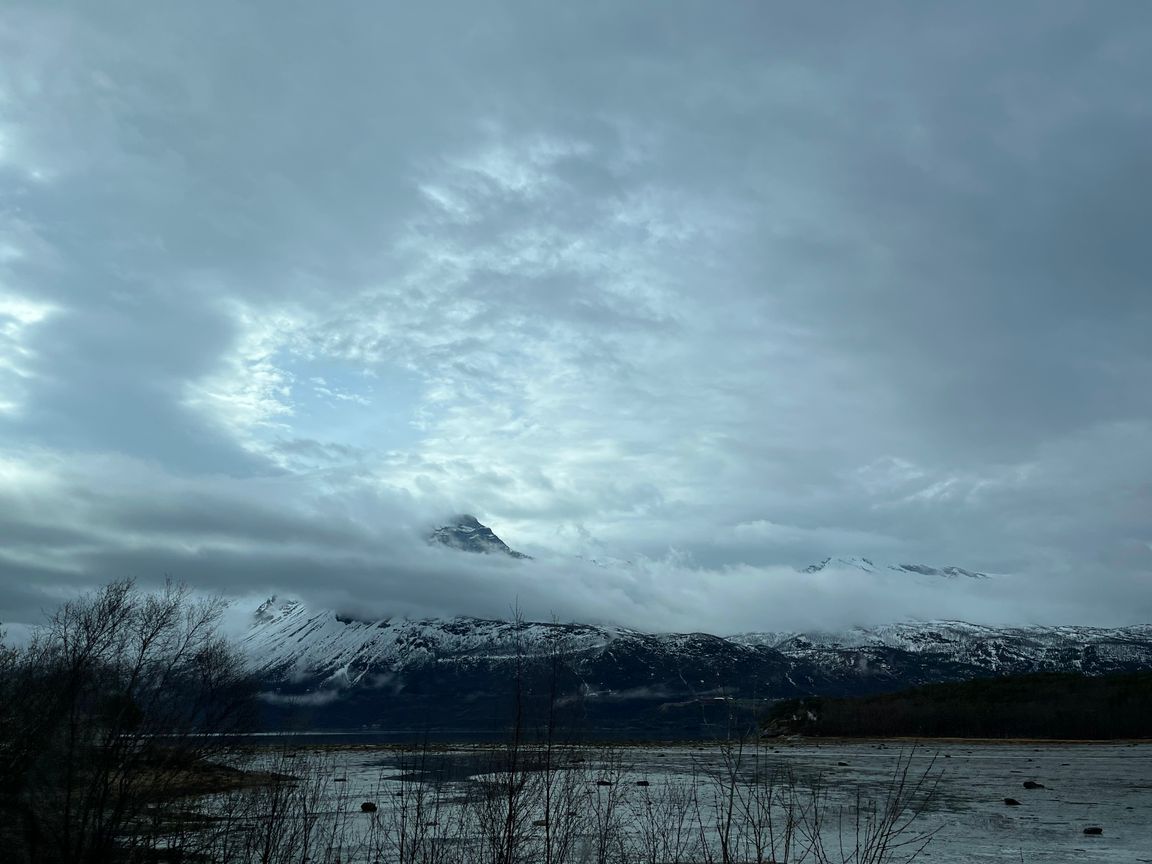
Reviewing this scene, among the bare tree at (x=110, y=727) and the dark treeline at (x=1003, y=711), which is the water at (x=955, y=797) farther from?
the dark treeline at (x=1003, y=711)

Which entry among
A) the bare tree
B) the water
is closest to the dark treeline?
the water

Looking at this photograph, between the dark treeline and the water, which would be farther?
the dark treeline

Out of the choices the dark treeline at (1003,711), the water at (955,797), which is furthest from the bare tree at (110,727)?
the dark treeline at (1003,711)

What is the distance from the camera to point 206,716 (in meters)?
19.8

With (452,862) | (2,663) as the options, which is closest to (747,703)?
(452,862)

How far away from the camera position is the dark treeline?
15075 cm

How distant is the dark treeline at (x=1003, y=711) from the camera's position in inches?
5935

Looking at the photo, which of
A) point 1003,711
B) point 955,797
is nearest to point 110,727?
point 955,797

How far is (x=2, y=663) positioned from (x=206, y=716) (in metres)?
10.6

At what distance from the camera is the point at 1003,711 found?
166000mm

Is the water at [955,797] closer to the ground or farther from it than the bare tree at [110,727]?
closer to the ground

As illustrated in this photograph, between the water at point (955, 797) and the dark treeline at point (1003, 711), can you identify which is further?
the dark treeline at point (1003, 711)

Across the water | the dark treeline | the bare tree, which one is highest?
the bare tree

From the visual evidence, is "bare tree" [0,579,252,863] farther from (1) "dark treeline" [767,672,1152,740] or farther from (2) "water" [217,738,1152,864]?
(1) "dark treeline" [767,672,1152,740]
